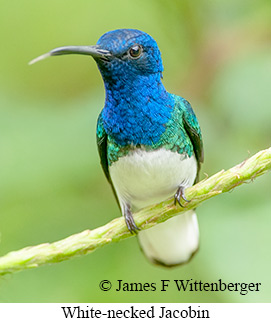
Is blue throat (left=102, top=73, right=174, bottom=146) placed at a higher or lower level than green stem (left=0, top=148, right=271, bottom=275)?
higher

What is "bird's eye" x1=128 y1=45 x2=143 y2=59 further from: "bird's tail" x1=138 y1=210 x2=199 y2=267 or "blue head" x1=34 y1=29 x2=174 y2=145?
"bird's tail" x1=138 y1=210 x2=199 y2=267

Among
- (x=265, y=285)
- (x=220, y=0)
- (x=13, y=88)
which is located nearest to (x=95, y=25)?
(x=13, y=88)

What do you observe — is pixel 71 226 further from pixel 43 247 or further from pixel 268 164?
pixel 268 164

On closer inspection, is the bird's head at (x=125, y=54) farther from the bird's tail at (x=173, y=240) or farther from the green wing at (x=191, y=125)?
the bird's tail at (x=173, y=240)

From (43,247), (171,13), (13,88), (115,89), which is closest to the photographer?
(43,247)

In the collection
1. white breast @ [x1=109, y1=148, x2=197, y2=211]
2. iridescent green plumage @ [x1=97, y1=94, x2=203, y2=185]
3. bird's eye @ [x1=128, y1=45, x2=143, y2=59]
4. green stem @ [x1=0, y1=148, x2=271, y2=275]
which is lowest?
green stem @ [x1=0, y1=148, x2=271, y2=275]

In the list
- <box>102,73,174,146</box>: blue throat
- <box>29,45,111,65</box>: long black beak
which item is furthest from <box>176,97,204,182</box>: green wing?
<box>29,45,111,65</box>: long black beak
